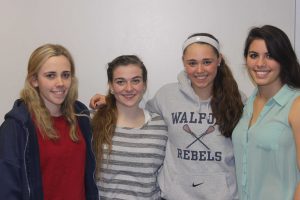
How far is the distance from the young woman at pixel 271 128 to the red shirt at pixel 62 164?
29.7 inches

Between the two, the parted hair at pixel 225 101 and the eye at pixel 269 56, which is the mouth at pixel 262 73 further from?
the parted hair at pixel 225 101

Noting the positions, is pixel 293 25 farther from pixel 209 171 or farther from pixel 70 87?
pixel 70 87

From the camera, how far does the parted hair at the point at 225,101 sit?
1.80 m

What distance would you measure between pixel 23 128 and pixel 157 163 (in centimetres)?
70


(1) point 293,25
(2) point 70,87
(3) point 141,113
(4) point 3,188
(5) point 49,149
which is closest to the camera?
(4) point 3,188

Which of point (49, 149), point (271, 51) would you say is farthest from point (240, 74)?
point (49, 149)

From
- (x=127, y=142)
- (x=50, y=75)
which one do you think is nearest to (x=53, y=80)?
(x=50, y=75)

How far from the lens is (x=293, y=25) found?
2.20 metres

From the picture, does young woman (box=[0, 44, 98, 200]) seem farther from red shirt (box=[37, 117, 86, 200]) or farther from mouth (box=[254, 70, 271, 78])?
mouth (box=[254, 70, 271, 78])

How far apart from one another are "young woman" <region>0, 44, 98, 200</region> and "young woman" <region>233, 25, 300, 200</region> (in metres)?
0.75

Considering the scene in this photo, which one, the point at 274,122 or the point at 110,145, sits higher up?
the point at 274,122

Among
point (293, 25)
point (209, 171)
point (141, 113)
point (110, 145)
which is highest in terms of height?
point (293, 25)

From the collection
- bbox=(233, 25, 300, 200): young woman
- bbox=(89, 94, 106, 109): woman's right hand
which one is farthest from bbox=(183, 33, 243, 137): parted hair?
bbox=(89, 94, 106, 109): woman's right hand

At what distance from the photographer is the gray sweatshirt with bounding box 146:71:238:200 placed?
5.75 feet
